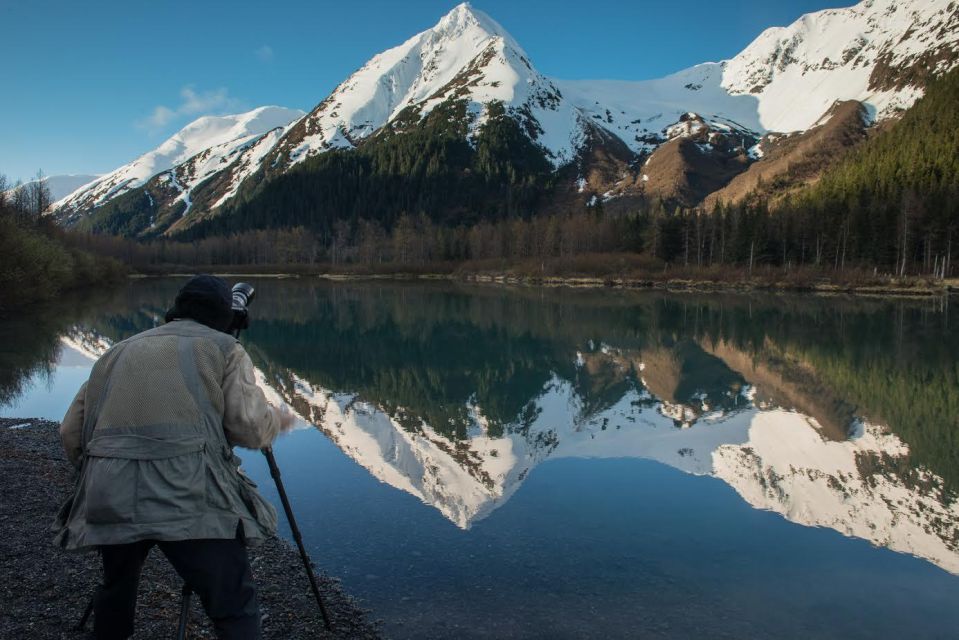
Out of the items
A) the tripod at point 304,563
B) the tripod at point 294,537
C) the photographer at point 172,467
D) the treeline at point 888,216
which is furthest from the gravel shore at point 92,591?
the treeline at point 888,216

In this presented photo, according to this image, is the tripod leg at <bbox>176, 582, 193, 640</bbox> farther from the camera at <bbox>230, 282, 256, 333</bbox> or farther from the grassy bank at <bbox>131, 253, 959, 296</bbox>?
the grassy bank at <bbox>131, 253, 959, 296</bbox>

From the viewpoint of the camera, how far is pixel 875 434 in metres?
13.8

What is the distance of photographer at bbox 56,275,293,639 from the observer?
307cm

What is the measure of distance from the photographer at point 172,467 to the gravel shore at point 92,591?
83.9 inches

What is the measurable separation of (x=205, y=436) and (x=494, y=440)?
34.9 feet

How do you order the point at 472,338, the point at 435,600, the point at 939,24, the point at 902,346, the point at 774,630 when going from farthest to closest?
the point at 939,24 → the point at 472,338 → the point at 902,346 → the point at 435,600 → the point at 774,630

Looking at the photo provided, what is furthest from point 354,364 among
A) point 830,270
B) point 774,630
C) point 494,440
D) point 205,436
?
point 830,270

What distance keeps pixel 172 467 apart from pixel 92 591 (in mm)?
3600

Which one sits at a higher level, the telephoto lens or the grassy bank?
the telephoto lens

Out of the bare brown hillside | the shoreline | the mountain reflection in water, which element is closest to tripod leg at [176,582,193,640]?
the mountain reflection in water

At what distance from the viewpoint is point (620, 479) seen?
429 inches

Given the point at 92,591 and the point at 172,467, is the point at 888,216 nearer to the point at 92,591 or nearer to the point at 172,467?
the point at 92,591

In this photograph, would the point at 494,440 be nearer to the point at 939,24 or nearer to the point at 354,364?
the point at 354,364

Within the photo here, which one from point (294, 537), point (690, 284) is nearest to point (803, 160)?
point (690, 284)
